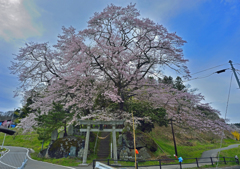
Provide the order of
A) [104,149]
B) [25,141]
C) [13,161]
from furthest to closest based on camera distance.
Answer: [25,141]
[104,149]
[13,161]

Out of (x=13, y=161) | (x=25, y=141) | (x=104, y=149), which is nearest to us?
(x=13, y=161)

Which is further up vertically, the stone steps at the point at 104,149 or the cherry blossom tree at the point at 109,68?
the cherry blossom tree at the point at 109,68

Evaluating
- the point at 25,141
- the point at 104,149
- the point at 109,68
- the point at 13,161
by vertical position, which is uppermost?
the point at 109,68

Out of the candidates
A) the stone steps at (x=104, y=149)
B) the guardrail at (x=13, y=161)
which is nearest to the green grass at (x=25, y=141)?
the guardrail at (x=13, y=161)

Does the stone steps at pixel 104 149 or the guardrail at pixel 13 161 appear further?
the stone steps at pixel 104 149

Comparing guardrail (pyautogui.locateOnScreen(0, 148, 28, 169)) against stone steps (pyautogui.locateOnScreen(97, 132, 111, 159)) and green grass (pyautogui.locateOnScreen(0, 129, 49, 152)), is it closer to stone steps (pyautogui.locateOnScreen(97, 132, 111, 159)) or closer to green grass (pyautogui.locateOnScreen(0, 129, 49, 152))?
stone steps (pyautogui.locateOnScreen(97, 132, 111, 159))

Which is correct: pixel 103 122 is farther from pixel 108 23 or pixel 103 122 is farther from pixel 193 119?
pixel 108 23

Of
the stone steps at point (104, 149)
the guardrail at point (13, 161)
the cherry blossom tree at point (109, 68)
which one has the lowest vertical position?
the guardrail at point (13, 161)

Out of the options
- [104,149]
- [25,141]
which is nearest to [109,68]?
[104,149]

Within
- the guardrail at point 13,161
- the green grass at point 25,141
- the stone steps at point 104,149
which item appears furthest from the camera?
the green grass at point 25,141

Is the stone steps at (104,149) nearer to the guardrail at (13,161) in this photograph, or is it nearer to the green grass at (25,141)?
the guardrail at (13,161)

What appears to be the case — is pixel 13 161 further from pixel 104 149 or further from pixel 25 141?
pixel 25 141

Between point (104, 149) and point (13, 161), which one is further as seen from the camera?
point (104, 149)

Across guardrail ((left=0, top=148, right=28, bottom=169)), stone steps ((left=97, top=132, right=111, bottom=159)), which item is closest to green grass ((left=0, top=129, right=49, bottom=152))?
guardrail ((left=0, top=148, right=28, bottom=169))
